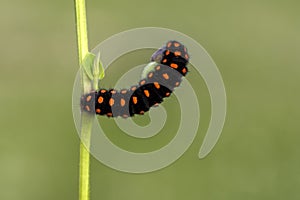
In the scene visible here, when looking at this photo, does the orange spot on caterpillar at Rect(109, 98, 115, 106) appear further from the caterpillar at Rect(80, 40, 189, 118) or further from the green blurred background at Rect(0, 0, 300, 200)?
the green blurred background at Rect(0, 0, 300, 200)

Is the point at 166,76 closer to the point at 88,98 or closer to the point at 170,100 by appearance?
the point at 88,98

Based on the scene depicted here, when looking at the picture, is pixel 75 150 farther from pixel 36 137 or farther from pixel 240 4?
pixel 240 4

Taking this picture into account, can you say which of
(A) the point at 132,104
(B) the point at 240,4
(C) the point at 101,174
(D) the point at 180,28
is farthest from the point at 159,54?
(B) the point at 240,4

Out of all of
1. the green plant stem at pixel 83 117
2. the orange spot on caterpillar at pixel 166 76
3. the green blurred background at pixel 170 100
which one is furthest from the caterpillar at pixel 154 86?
the green blurred background at pixel 170 100

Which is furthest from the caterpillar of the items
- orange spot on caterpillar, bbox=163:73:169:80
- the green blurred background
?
the green blurred background

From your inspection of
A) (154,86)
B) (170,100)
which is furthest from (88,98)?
(170,100)
